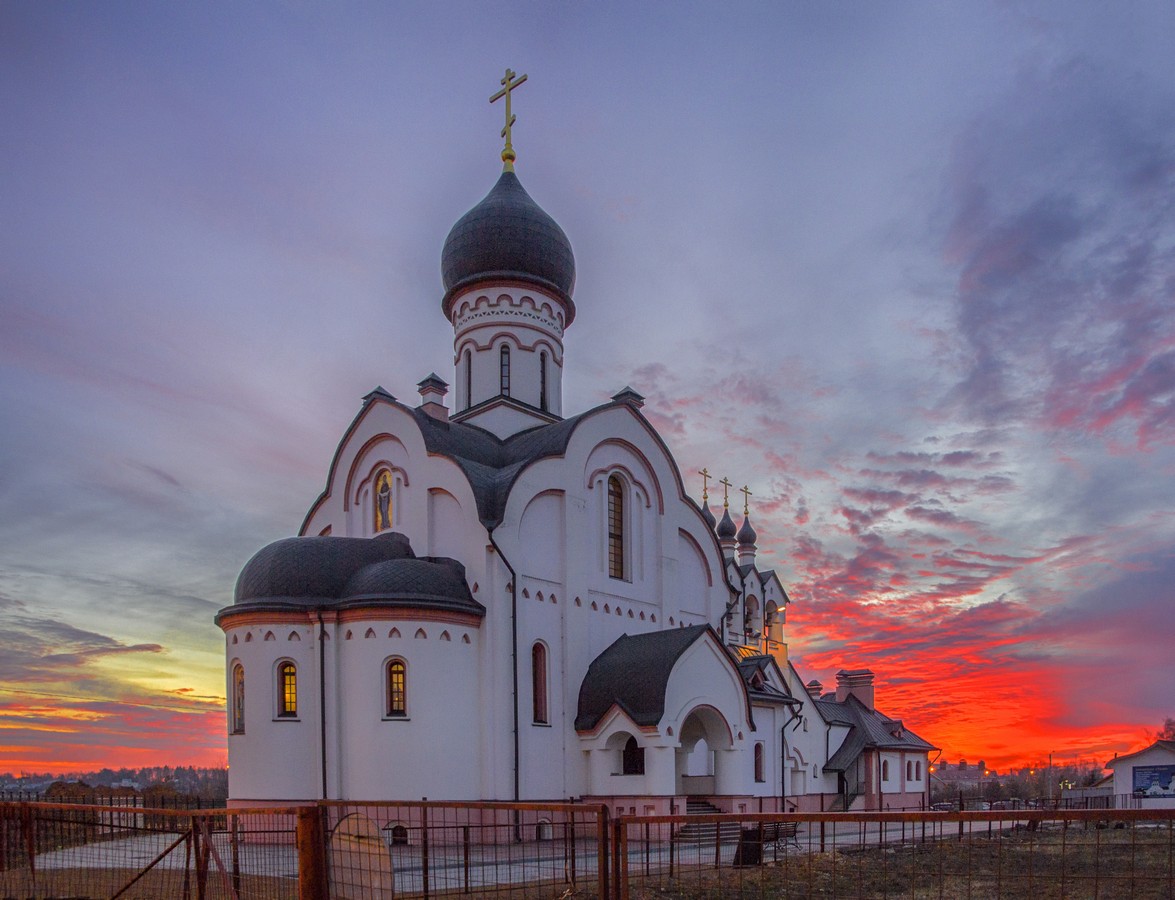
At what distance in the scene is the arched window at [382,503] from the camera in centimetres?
2355

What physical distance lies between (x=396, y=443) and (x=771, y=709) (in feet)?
41.1

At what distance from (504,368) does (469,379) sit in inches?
44.5

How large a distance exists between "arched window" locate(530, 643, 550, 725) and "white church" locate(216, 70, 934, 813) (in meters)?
0.04

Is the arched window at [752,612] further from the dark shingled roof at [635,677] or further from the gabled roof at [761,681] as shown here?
the dark shingled roof at [635,677]

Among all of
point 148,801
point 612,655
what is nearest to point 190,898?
point 612,655

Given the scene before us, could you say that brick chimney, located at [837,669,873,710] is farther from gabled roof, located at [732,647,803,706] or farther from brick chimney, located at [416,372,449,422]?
Answer: brick chimney, located at [416,372,449,422]

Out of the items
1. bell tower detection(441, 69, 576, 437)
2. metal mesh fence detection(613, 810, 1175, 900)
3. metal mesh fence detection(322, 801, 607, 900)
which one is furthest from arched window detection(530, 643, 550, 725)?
bell tower detection(441, 69, 576, 437)

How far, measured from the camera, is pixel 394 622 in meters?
19.5

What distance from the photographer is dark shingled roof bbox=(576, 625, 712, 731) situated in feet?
68.8

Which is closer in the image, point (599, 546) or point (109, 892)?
point (109, 892)

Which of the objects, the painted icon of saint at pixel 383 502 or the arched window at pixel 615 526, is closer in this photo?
the painted icon of saint at pixel 383 502

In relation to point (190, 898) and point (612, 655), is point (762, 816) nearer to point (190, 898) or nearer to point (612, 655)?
point (190, 898)

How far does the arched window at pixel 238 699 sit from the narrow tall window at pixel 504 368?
1037 cm

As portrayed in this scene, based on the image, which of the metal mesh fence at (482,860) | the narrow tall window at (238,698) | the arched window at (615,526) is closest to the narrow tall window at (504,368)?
the arched window at (615,526)
